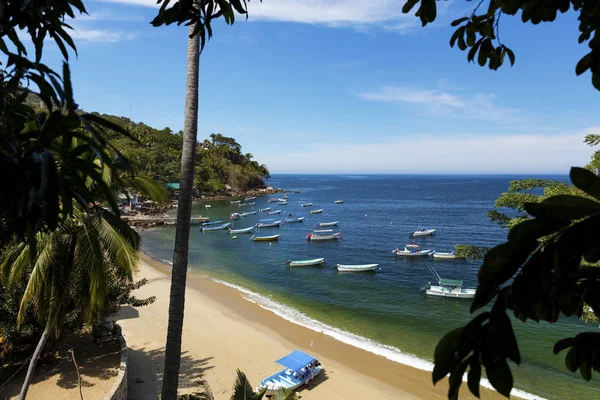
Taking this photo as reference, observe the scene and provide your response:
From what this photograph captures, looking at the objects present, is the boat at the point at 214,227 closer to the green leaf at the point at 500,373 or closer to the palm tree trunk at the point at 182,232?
the palm tree trunk at the point at 182,232

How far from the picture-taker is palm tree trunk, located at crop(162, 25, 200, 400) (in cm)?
470

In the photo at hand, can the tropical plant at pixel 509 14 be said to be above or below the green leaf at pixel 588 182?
above

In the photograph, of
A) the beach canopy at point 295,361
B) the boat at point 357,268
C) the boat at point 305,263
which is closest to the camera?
the beach canopy at point 295,361

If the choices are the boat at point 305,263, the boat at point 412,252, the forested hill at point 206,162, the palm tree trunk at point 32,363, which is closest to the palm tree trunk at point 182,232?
the palm tree trunk at point 32,363

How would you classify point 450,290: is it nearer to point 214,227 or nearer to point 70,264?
point 70,264

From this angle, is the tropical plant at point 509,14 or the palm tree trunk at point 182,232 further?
the palm tree trunk at point 182,232

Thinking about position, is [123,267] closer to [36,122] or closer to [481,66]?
[36,122]

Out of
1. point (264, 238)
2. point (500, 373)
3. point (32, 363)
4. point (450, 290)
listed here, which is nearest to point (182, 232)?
point (32, 363)

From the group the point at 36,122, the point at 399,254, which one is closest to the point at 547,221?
the point at 36,122

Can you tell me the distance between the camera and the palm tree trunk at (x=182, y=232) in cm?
470

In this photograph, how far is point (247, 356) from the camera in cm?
1495

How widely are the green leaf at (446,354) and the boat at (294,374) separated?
40.6ft

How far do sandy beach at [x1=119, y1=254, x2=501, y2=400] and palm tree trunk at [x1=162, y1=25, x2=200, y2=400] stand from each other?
21.6ft

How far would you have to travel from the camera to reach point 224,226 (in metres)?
46.4
